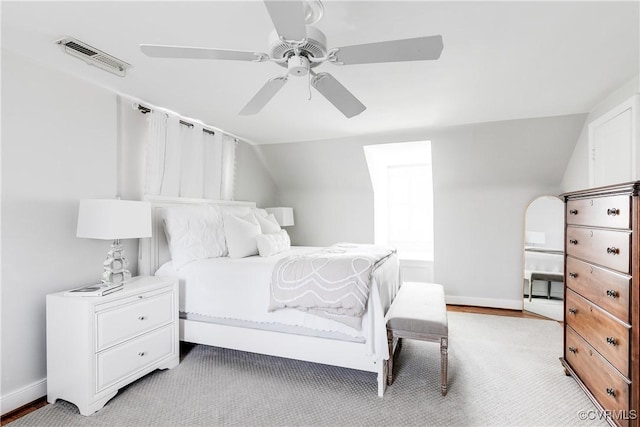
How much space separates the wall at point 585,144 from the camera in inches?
105

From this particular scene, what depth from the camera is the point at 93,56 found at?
7.06 feet

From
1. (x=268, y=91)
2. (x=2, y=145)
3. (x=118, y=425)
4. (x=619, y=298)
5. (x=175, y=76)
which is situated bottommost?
(x=118, y=425)

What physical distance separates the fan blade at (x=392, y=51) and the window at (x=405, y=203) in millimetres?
3458

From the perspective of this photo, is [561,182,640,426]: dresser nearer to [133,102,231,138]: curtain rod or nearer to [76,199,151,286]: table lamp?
[76,199,151,286]: table lamp

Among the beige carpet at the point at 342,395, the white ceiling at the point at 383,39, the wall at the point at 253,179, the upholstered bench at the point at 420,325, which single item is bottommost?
the beige carpet at the point at 342,395

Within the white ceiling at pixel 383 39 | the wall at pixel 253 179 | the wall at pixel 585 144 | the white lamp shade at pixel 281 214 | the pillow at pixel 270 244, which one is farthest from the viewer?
the white lamp shade at pixel 281 214

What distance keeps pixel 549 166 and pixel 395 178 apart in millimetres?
2165

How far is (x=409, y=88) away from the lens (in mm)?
2723

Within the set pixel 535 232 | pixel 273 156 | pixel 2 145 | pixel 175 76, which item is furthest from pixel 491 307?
pixel 2 145

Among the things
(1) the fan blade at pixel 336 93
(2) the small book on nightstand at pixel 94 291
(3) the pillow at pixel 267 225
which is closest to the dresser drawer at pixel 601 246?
(1) the fan blade at pixel 336 93

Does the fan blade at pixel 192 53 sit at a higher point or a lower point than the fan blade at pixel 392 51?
higher

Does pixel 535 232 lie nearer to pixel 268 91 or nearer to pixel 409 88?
pixel 409 88

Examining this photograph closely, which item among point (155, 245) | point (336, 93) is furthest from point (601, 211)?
point (155, 245)

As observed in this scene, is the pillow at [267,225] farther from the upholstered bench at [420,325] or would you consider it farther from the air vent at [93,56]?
the air vent at [93,56]
